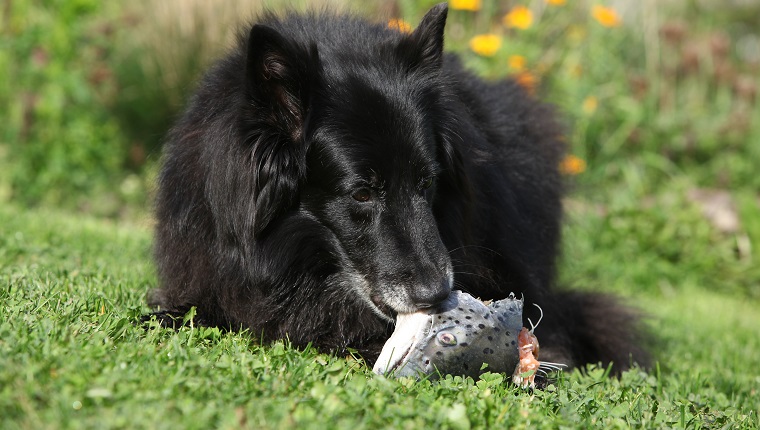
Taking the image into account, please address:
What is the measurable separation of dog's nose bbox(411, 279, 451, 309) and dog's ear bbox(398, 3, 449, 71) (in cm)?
105

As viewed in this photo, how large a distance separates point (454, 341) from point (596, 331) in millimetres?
2043

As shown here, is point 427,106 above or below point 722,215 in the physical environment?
above

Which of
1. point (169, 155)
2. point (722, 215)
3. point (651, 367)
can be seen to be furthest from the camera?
point (722, 215)

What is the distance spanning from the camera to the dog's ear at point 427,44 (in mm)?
3469

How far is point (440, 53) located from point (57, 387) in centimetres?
220

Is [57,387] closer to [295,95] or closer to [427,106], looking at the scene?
[295,95]

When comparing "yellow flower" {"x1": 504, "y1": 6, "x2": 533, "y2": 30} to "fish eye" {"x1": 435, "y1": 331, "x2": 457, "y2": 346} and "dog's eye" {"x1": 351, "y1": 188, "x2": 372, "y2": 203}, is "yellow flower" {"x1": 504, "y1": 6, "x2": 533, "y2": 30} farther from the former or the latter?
"fish eye" {"x1": 435, "y1": 331, "x2": 457, "y2": 346}

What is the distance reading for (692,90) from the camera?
9.28 m

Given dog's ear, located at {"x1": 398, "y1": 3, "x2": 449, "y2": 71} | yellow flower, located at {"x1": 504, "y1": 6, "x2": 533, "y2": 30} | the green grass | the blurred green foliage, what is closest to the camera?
the green grass

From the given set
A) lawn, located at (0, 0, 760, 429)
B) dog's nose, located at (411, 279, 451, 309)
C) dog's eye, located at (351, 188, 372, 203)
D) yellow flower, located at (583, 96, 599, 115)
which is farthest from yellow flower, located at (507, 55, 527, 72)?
dog's nose, located at (411, 279, 451, 309)

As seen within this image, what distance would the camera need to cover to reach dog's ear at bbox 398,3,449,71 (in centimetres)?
347

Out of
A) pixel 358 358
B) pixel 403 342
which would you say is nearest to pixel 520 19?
pixel 358 358

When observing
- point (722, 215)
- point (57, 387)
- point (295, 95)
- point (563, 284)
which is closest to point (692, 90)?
point (722, 215)

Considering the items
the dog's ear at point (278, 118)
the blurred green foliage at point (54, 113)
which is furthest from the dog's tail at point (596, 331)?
the blurred green foliage at point (54, 113)
